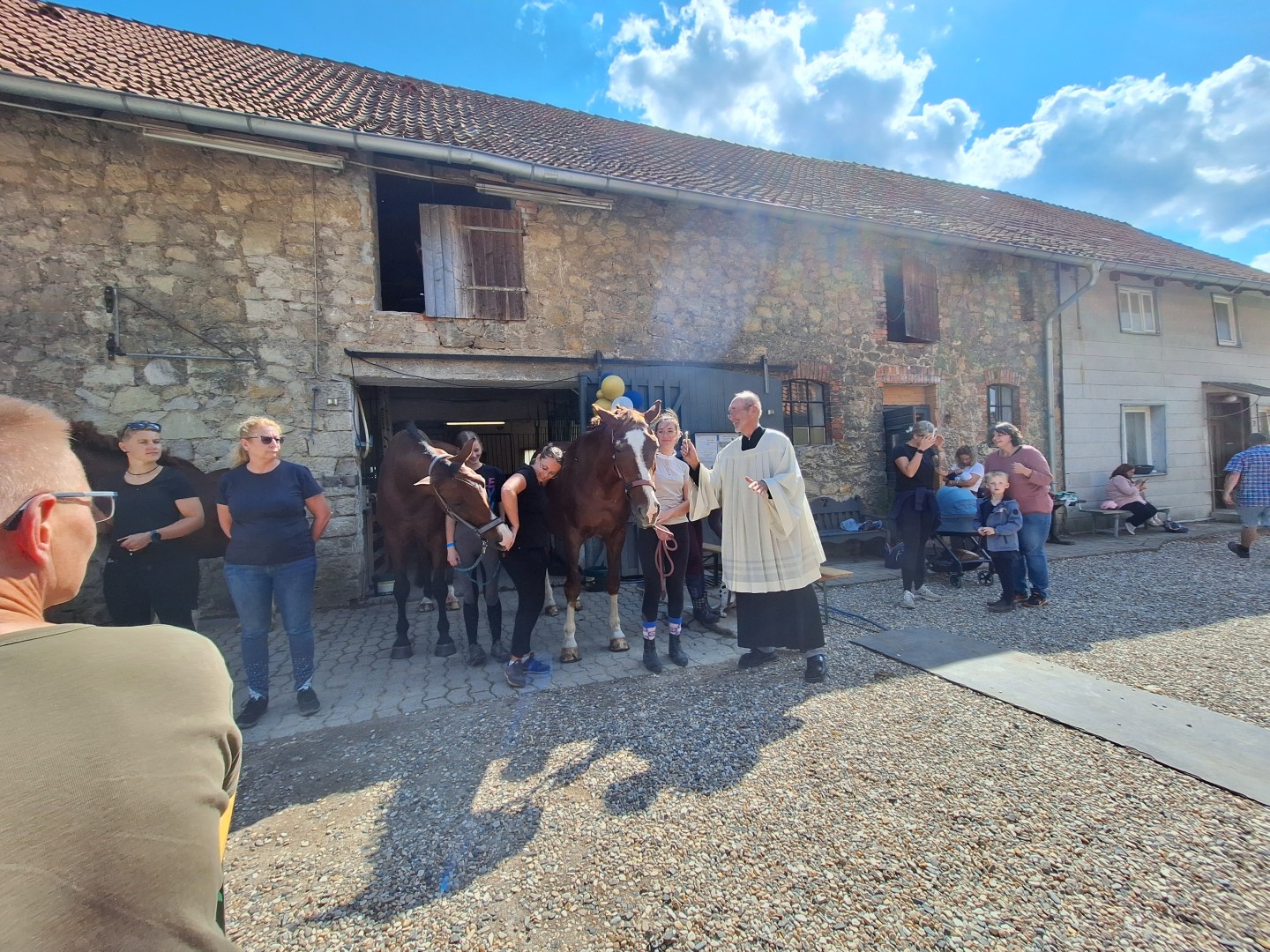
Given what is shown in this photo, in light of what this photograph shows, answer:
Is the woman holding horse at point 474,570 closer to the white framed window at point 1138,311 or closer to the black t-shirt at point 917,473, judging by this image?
the black t-shirt at point 917,473

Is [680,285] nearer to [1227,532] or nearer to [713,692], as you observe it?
[713,692]

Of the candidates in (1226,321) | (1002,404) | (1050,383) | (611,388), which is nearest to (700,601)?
(611,388)

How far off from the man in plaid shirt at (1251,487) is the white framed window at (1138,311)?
512 cm

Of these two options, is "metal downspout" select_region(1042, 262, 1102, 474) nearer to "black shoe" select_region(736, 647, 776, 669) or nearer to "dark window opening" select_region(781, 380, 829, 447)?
"dark window opening" select_region(781, 380, 829, 447)

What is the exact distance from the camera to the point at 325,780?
9.41 ft

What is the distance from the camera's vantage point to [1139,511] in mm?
10555

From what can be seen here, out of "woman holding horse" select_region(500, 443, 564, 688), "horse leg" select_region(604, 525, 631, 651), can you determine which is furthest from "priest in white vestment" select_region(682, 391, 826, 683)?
"woman holding horse" select_region(500, 443, 564, 688)

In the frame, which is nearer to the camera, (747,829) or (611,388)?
(747,829)

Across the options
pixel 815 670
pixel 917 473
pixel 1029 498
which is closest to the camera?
pixel 815 670

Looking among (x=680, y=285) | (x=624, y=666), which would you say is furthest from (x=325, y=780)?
(x=680, y=285)

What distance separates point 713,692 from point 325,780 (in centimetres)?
232

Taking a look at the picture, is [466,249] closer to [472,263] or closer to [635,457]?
[472,263]

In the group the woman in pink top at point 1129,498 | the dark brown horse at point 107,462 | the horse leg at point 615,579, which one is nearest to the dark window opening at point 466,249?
the dark brown horse at point 107,462

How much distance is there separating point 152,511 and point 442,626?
2.17m
